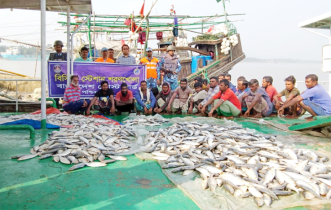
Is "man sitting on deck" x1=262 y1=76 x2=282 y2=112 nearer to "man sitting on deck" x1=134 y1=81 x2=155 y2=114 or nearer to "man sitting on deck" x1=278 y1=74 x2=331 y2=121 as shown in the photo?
"man sitting on deck" x1=278 y1=74 x2=331 y2=121

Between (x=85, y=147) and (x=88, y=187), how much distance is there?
124cm

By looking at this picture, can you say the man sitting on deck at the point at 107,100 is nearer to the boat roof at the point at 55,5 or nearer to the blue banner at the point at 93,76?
the blue banner at the point at 93,76

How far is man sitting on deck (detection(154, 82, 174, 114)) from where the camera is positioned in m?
8.98

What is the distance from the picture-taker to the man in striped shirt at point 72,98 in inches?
314

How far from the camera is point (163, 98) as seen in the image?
918 centimetres

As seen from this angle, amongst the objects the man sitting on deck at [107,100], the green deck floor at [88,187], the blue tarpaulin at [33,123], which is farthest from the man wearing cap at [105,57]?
the green deck floor at [88,187]

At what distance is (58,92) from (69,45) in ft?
5.36

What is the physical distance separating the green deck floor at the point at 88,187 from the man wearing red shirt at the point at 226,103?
179 inches

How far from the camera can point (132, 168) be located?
3.67 meters

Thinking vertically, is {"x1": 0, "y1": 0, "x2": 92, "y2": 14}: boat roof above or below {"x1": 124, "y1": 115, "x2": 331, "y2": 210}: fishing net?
above

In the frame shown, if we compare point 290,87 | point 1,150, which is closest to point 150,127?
point 1,150

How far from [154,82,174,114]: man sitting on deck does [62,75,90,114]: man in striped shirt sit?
8.02 feet

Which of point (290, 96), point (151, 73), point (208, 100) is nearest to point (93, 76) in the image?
point (151, 73)

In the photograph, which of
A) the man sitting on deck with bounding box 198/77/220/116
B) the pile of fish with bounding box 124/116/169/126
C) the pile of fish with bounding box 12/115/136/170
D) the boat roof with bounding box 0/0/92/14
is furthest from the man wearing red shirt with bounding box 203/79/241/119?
the boat roof with bounding box 0/0/92/14
